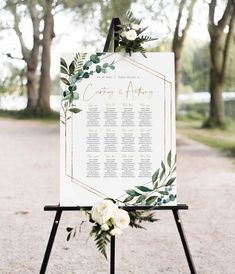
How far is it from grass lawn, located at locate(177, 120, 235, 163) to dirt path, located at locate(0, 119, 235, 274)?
8.22 feet

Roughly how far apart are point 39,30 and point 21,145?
32.1 ft

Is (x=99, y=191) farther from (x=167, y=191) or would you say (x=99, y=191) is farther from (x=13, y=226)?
(x=13, y=226)

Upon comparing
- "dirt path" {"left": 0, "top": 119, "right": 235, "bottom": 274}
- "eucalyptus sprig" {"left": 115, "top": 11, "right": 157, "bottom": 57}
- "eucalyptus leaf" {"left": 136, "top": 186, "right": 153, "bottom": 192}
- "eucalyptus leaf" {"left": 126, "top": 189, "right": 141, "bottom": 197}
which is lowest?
"dirt path" {"left": 0, "top": 119, "right": 235, "bottom": 274}

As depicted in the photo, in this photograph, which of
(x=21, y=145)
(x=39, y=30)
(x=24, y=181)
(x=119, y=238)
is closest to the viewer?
(x=119, y=238)

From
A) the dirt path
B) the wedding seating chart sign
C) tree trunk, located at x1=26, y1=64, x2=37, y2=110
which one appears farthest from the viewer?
tree trunk, located at x1=26, y1=64, x2=37, y2=110

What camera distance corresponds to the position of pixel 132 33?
120 inches

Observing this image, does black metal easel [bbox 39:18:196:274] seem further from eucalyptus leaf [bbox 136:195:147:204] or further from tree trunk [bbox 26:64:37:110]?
tree trunk [bbox 26:64:37:110]

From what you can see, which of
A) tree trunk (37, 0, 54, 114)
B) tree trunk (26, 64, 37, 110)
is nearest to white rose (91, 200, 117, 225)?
tree trunk (37, 0, 54, 114)

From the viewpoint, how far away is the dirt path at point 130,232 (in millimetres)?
3982

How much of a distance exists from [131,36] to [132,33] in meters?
0.03

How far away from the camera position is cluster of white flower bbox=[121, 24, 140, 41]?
301 cm

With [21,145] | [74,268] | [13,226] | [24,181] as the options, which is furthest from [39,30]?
[74,268]

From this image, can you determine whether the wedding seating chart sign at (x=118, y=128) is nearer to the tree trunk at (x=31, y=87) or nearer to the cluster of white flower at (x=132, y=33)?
the cluster of white flower at (x=132, y=33)

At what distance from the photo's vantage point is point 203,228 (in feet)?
16.8
